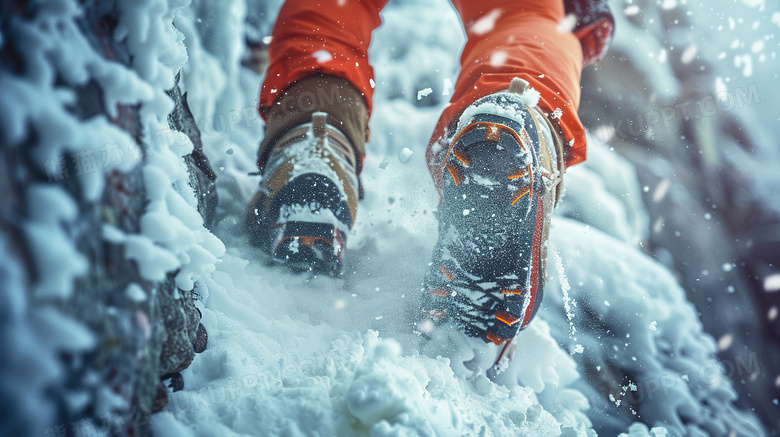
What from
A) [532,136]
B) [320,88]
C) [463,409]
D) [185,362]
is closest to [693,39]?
[532,136]

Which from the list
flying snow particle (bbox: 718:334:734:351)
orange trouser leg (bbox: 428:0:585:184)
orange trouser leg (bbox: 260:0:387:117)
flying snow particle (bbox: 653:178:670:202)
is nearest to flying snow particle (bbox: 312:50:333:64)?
orange trouser leg (bbox: 260:0:387:117)

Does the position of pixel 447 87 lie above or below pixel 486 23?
below

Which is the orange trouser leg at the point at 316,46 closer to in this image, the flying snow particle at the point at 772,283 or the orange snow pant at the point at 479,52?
the orange snow pant at the point at 479,52

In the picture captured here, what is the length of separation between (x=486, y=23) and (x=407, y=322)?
0.71 meters

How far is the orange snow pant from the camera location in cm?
85

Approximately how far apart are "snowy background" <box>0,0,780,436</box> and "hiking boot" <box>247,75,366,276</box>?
69 millimetres

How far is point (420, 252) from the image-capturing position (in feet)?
3.42

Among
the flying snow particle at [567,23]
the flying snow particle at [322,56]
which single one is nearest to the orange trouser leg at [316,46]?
the flying snow particle at [322,56]

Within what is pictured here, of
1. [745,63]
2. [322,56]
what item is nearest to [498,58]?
[322,56]

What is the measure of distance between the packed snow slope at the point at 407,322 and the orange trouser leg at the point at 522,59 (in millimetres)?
303

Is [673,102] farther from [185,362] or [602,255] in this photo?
[185,362]

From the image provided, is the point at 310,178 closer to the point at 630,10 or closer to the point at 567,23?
the point at 567,23

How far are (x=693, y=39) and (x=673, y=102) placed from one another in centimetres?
29

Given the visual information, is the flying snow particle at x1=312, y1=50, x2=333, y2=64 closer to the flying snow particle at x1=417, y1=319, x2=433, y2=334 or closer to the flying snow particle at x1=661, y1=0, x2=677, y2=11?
the flying snow particle at x1=417, y1=319, x2=433, y2=334
